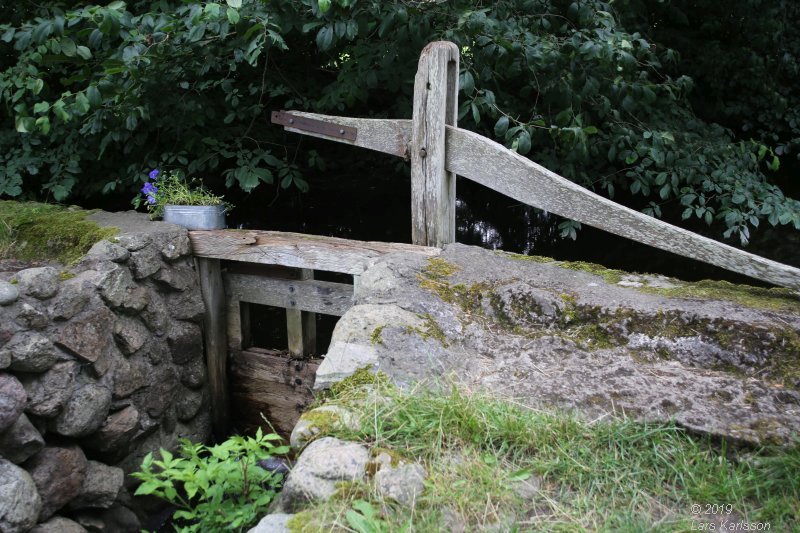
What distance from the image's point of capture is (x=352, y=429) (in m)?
1.80

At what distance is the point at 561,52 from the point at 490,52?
0.54m

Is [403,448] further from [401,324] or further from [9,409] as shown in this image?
[9,409]

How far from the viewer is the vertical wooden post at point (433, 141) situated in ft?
10.5

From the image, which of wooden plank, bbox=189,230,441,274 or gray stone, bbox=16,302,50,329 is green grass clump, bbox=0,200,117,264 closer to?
wooden plank, bbox=189,230,441,274

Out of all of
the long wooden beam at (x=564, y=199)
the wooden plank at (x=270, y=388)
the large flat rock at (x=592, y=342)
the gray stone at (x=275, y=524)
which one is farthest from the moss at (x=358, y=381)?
the wooden plank at (x=270, y=388)

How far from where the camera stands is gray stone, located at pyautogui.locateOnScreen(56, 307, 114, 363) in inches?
123

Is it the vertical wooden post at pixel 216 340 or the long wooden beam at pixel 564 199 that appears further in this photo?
the vertical wooden post at pixel 216 340

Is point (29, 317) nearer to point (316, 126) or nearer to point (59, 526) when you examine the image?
→ point (59, 526)

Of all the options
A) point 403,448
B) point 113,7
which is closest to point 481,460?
point 403,448

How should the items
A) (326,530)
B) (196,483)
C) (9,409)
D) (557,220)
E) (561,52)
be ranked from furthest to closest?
(557,220)
(561,52)
(9,409)
(196,483)
(326,530)

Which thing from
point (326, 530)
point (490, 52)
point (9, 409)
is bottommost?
point (9, 409)

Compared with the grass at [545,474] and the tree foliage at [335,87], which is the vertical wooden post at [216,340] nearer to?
the tree foliage at [335,87]

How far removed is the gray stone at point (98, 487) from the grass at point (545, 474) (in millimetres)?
1989

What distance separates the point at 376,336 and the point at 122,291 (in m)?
1.87
